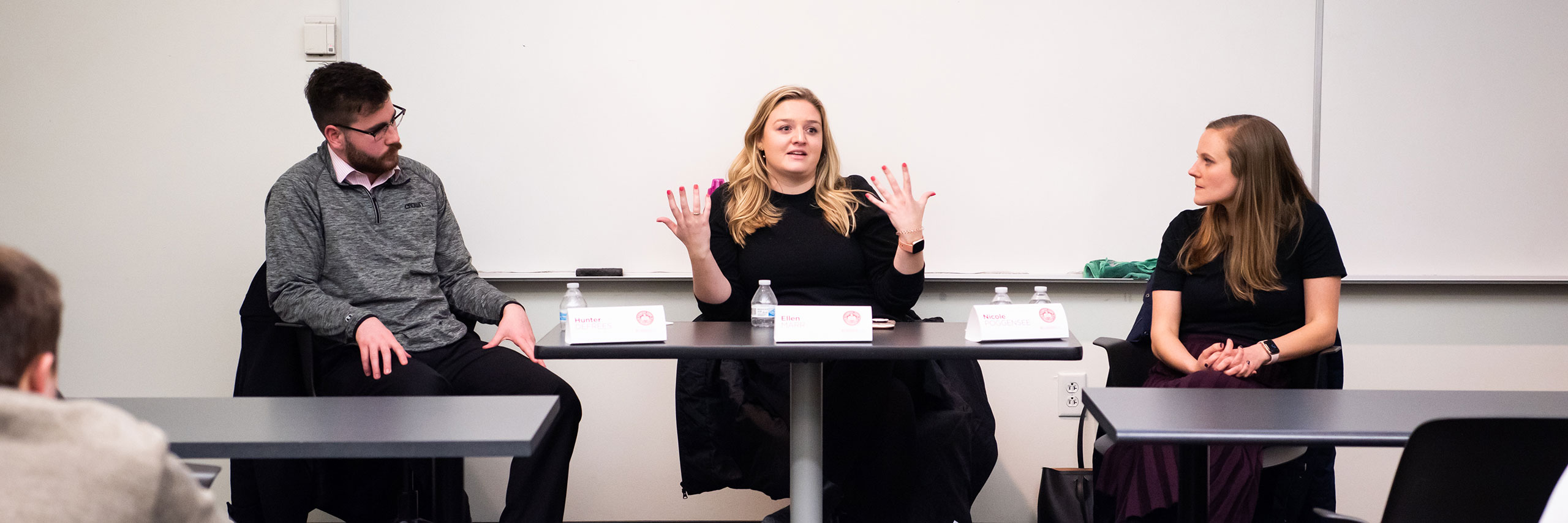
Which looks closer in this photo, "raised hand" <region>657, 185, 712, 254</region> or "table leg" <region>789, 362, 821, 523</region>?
"table leg" <region>789, 362, 821, 523</region>

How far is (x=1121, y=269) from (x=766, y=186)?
3.49 feet

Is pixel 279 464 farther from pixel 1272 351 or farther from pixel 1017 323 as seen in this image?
pixel 1272 351

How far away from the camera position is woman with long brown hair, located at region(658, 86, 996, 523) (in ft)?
7.30

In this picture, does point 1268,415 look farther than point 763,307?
No

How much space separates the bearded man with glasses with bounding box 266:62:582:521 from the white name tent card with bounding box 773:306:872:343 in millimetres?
691

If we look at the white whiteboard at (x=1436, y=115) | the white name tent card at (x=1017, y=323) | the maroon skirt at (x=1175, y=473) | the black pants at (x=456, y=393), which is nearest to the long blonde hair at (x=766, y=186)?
the black pants at (x=456, y=393)

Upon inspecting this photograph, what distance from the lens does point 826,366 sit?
2357 millimetres

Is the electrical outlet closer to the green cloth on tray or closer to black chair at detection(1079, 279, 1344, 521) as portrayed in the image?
the green cloth on tray

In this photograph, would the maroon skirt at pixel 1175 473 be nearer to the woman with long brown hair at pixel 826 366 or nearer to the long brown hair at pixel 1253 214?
the long brown hair at pixel 1253 214

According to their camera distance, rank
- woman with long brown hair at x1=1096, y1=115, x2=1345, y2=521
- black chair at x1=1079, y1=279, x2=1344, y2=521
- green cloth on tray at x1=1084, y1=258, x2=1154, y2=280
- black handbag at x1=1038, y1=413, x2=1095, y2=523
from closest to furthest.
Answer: black chair at x1=1079, y1=279, x2=1344, y2=521 < woman with long brown hair at x1=1096, y1=115, x2=1345, y2=521 < black handbag at x1=1038, y1=413, x2=1095, y2=523 < green cloth on tray at x1=1084, y1=258, x2=1154, y2=280

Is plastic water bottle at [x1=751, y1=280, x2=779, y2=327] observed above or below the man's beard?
below

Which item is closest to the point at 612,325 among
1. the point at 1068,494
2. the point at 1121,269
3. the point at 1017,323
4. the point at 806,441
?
the point at 806,441

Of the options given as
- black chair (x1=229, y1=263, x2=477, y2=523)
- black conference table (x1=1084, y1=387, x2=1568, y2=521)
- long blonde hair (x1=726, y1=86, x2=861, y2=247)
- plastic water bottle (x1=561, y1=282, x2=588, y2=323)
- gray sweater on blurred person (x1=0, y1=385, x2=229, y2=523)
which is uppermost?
long blonde hair (x1=726, y1=86, x2=861, y2=247)

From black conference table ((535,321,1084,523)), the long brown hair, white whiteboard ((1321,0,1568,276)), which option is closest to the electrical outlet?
the long brown hair
